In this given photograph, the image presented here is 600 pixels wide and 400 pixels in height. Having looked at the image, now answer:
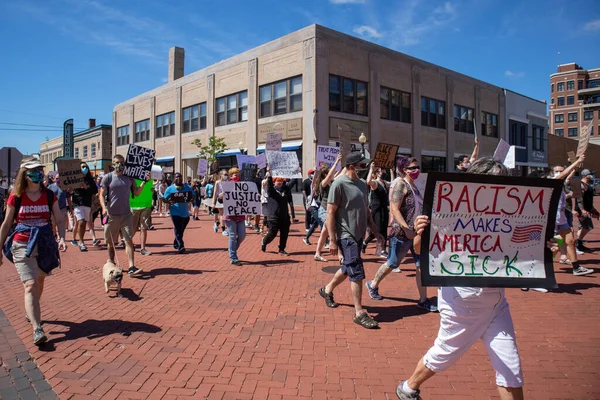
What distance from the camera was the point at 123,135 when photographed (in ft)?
129

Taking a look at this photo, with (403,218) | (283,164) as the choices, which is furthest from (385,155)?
(403,218)

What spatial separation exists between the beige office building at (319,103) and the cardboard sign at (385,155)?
37.9ft

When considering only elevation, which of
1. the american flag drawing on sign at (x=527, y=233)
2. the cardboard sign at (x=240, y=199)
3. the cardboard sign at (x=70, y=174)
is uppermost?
the cardboard sign at (x=70, y=174)

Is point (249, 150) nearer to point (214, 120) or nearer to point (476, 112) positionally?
point (214, 120)

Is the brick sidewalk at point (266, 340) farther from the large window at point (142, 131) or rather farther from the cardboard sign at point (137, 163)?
the large window at point (142, 131)

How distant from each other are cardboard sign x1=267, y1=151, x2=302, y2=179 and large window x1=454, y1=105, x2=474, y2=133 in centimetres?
2243

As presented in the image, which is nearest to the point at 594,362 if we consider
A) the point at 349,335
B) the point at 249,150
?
the point at 349,335

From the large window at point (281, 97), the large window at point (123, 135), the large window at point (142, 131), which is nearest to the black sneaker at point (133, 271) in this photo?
the large window at point (281, 97)

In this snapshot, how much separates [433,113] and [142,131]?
2454 cm

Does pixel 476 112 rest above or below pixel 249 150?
above

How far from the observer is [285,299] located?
5.90 m

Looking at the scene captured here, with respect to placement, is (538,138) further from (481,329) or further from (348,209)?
(481,329)

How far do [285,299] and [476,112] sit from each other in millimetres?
30115

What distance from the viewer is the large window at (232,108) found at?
25.4 m
